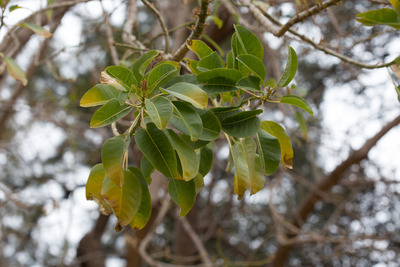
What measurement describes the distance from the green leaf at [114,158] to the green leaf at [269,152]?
0.24 m

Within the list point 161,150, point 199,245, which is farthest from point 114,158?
point 199,245

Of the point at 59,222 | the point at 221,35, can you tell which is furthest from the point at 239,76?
the point at 59,222

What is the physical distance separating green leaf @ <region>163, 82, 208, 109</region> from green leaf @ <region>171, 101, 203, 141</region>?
25 mm

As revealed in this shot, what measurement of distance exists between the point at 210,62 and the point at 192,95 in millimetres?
131

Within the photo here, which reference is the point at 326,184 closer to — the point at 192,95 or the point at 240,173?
the point at 240,173

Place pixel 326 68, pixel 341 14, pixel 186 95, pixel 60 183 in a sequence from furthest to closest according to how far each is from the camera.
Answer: pixel 326 68
pixel 341 14
pixel 60 183
pixel 186 95

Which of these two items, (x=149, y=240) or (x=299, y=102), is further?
(x=149, y=240)

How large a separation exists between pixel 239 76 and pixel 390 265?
344 centimetres

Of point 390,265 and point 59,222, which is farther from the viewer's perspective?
point 390,265

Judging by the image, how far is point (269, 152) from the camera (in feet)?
2.56

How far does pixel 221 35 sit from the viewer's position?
120 inches

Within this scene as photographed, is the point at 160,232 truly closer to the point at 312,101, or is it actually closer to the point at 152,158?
the point at 312,101

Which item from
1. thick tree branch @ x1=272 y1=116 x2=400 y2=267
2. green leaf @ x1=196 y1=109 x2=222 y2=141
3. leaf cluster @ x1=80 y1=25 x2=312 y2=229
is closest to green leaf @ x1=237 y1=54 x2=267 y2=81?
leaf cluster @ x1=80 y1=25 x2=312 y2=229

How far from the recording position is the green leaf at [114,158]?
0.70m
